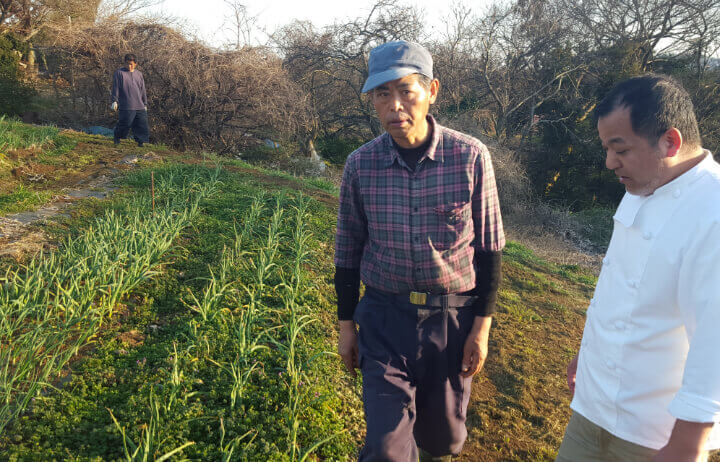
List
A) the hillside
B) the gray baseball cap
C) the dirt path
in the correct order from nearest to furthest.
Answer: the gray baseball cap
the hillside
the dirt path

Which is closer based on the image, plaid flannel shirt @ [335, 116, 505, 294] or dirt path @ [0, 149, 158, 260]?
plaid flannel shirt @ [335, 116, 505, 294]

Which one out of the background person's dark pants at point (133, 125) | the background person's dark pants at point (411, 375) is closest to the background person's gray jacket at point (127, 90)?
the background person's dark pants at point (133, 125)

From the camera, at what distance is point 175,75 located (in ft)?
35.2

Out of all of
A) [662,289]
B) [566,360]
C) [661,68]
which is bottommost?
[566,360]

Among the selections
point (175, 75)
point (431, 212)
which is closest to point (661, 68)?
point (175, 75)

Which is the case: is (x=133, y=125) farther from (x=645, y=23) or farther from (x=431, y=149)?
(x=645, y=23)

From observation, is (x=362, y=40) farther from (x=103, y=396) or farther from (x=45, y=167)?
(x=103, y=396)

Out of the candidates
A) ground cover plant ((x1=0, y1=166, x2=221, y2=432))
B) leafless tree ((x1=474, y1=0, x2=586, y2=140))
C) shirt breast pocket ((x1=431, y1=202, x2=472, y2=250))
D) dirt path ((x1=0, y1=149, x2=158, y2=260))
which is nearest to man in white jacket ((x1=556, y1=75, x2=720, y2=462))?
shirt breast pocket ((x1=431, y1=202, x2=472, y2=250))

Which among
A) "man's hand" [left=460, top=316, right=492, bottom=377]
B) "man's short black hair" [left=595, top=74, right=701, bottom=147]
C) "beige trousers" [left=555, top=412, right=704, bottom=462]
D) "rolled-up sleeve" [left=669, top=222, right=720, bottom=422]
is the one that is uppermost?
"man's short black hair" [left=595, top=74, right=701, bottom=147]

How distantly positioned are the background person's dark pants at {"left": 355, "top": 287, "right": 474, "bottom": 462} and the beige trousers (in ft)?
1.35

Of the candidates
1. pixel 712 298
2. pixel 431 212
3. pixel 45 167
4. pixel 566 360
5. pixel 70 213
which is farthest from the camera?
pixel 45 167

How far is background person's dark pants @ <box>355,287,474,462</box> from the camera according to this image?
5.39ft

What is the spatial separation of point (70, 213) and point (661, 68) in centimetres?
1793

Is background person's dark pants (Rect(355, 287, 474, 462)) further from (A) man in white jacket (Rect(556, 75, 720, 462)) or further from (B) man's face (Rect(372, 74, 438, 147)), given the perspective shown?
(B) man's face (Rect(372, 74, 438, 147))
